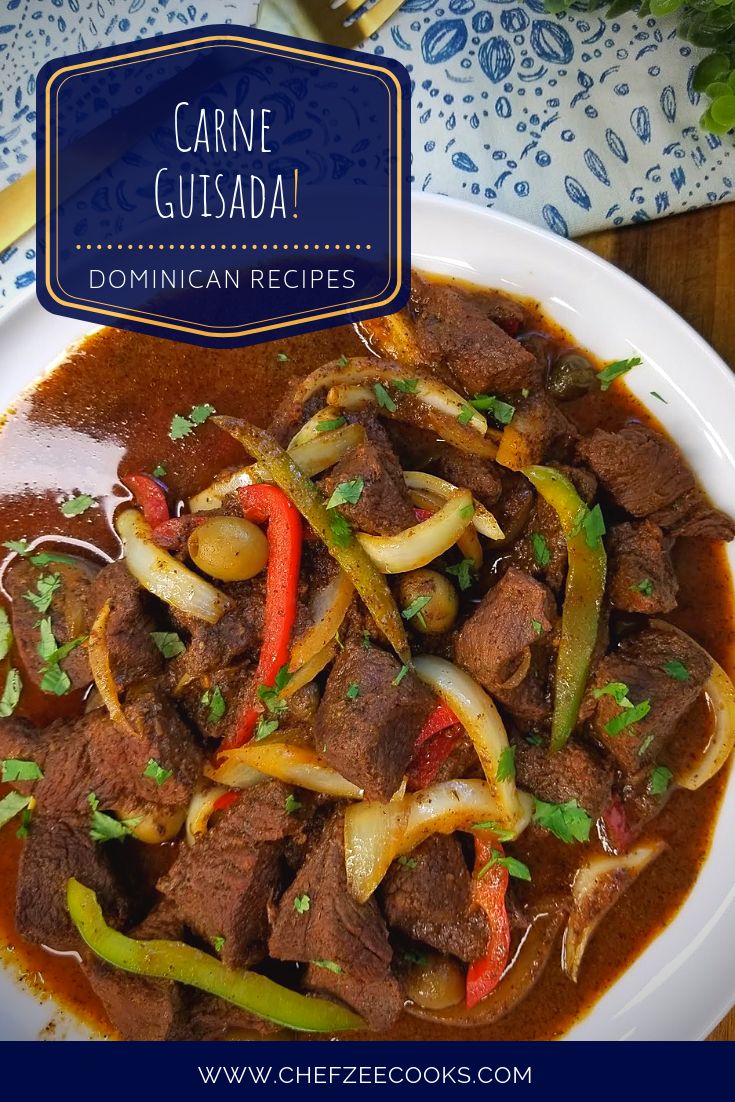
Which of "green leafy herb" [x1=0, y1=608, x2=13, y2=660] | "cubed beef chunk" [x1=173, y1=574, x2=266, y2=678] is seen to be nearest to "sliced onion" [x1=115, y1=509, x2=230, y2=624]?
"cubed beef chunk" [x1=173, y1=574, x2=266, y2=678]

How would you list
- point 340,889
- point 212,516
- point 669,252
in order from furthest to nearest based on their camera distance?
point 669,252 < point 212,516 < point 340,889

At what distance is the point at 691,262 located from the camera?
3.02m

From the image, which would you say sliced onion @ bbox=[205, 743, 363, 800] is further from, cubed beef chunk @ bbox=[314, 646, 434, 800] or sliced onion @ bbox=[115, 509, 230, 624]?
sliced onion @ bbox=[115, 509, 230, 624]

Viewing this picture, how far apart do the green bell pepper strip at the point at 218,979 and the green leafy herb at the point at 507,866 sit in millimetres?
686

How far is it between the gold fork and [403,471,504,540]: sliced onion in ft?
5.75

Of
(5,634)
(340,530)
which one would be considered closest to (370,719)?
(340,530)

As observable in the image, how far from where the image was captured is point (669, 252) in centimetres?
304

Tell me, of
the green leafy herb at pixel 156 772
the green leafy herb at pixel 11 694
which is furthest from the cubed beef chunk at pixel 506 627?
the green leafy herb at pixel 11 694

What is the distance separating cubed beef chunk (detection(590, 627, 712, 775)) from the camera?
268 centimetres

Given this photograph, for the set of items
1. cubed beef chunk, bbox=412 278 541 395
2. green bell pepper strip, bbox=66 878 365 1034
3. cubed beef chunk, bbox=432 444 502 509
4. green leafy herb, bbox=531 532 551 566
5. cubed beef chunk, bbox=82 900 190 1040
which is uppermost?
cubed beef chunk, bbox=412 278 541 395
